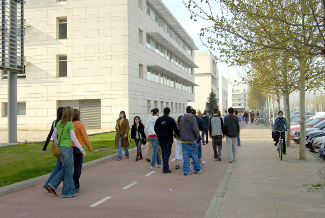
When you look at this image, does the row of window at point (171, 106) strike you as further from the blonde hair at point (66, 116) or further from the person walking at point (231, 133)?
the blonde hair at point (66, 116)

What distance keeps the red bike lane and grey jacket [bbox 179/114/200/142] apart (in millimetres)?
990

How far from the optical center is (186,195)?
7227 millimetres

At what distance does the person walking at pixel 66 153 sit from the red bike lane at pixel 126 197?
0.66 ft

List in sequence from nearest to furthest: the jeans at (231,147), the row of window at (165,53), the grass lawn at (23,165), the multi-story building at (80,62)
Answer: the grass lawn at (23,165), the jeans at (231,147), the multi-story building at (80,62), the row of window at (165,53)

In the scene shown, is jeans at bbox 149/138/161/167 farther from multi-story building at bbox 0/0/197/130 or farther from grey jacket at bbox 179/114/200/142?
multi-story building at bbox 0/0/197/130

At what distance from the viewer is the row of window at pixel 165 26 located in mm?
38469

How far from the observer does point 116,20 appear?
2986 centimetres

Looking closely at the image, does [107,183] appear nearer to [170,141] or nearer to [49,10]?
[170,141]

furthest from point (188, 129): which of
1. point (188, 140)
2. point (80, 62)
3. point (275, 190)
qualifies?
point (80, 62)

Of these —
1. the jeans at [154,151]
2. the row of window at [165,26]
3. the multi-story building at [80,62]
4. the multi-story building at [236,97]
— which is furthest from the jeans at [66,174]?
the multi-story building at [236,97]

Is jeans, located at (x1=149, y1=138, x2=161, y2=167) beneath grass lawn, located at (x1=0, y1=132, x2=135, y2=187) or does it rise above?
above

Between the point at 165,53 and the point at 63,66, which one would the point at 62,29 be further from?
the point at 165,53

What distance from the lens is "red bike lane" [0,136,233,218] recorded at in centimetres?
598

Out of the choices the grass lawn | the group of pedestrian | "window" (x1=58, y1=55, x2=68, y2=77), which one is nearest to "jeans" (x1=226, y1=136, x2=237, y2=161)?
the grass lawn
